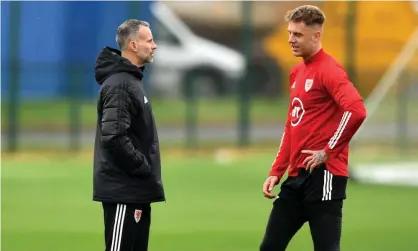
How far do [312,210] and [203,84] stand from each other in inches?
716

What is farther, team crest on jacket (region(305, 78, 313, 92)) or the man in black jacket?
team crest on jacket (region(305, 78, 313, 92))

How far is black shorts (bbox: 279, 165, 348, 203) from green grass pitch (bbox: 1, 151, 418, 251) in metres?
3.23

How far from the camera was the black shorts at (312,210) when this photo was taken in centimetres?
703

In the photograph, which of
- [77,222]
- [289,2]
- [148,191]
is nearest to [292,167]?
[148,191]

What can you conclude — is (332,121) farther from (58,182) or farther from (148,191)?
(58,182)

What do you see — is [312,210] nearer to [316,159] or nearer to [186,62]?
[316,159]

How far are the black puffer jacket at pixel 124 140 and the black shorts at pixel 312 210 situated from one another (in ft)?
2.48

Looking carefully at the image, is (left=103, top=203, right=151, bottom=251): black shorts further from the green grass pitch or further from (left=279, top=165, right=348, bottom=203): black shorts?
the green grass pitch

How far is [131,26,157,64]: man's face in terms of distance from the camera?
7.07m

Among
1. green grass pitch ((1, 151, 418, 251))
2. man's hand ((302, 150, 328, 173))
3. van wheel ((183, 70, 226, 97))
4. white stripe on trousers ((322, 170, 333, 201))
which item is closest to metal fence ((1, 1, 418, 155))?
van wheel ((183, 70, 226, 97))

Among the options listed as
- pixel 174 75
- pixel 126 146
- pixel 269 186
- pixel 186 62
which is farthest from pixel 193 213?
pixel 186 62

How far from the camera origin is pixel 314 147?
7.07 metres

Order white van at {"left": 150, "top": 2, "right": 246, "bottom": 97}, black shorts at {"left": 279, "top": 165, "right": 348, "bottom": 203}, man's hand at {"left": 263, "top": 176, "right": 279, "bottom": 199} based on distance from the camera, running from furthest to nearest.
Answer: white van at {"left": 150, "top": 2, "right": 246, "bottom": 97}
man's hand at {"left": 263, "top": 176, "right": 279, "bottom": 199}
black shorts at {"left": 279, "top": 165, "right": 348, "bottom": 203}

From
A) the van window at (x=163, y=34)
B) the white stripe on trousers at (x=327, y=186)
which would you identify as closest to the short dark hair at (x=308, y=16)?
the white stripe on trousers at (x=327, y=186)
